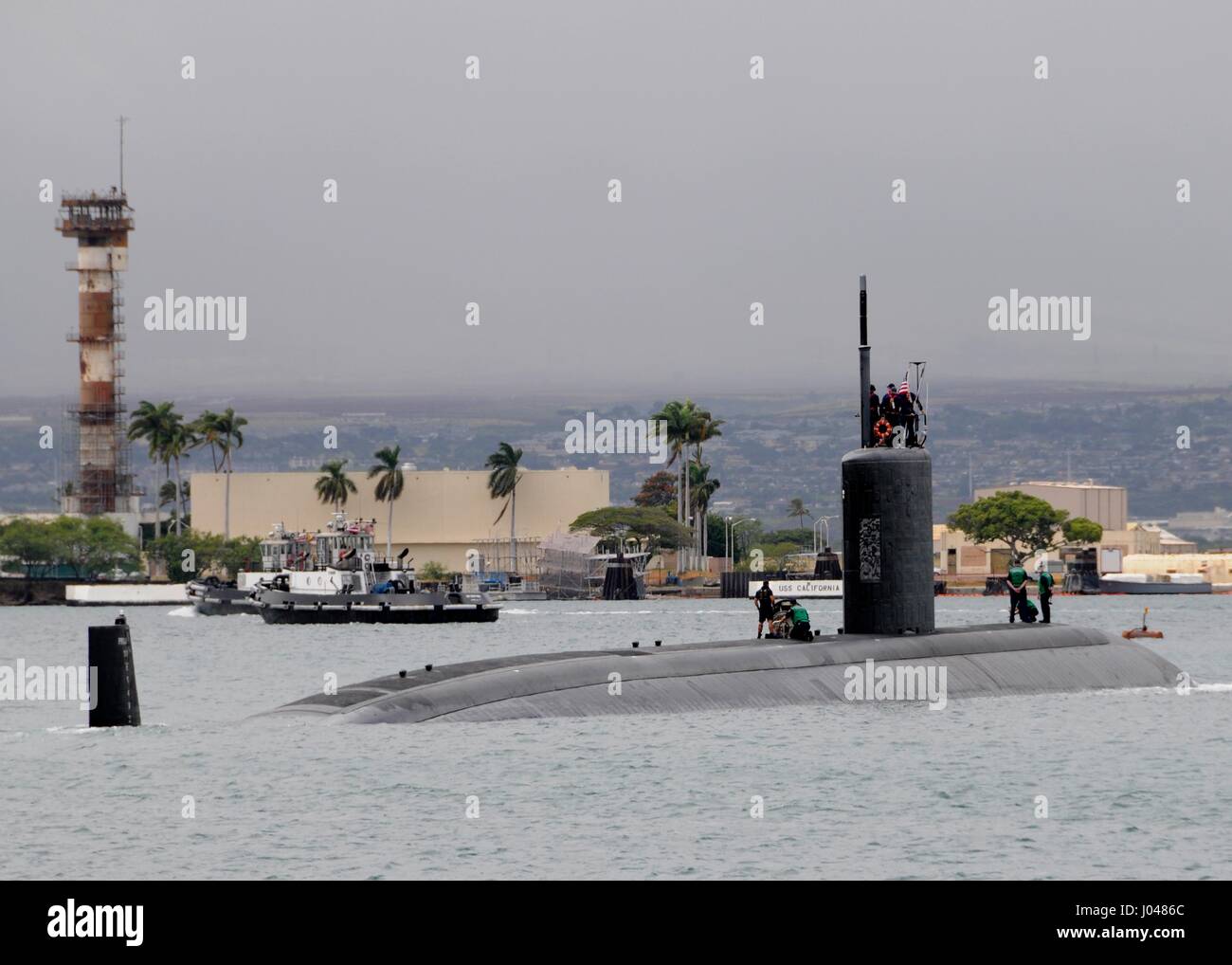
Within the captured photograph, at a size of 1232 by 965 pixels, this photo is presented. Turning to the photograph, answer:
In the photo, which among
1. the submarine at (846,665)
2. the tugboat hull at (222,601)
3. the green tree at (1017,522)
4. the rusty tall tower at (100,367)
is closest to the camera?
the submarine at (846,665)

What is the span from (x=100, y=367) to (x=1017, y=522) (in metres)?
86.7

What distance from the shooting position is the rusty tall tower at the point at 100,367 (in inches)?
5940

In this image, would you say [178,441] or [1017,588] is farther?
[178,441]

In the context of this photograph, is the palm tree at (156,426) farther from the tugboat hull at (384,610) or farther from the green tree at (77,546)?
the tugboat hull at (384,610)

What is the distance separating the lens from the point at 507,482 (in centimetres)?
16175

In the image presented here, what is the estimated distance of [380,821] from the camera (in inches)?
768

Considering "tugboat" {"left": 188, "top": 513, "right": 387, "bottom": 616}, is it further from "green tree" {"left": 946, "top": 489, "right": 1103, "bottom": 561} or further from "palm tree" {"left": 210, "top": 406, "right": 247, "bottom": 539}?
"green tree" {"left": 946, "top": 489, "right": 1103, "bottom": 561}

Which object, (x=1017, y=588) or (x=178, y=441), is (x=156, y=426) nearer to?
(x=178, y=441)

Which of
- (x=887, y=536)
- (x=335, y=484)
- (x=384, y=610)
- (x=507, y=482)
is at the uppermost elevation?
(x=507, y=482)

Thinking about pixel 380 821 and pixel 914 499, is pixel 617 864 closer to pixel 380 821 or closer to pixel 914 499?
pixel 380 821

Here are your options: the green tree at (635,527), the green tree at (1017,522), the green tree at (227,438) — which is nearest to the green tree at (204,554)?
the green tree at (227,438)

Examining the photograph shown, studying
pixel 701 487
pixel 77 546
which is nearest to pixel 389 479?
pixel 77 546

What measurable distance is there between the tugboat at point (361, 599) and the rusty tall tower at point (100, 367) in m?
65.0
